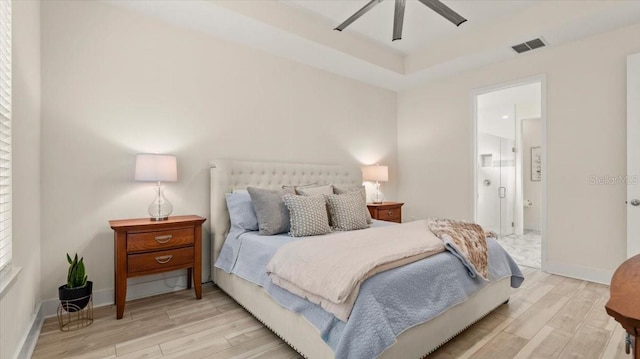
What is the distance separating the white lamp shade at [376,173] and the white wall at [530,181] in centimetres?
381

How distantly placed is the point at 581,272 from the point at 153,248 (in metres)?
4.34

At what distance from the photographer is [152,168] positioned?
257 centimetres

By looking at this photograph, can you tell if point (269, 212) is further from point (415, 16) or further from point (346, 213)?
point (415, 16)

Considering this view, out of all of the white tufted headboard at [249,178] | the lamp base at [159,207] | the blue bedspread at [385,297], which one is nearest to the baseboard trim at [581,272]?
the blue bedspread at [385,297]

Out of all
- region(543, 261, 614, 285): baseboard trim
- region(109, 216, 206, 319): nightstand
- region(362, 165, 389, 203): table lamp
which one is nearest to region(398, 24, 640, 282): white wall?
region(543, 261, 614, 285): baseboard trim

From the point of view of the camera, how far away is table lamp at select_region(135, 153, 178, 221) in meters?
2.56

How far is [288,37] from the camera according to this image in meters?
3.30

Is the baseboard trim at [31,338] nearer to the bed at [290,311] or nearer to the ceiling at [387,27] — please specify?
the bed at [290,311]

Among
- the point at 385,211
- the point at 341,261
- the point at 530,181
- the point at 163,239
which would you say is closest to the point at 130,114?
the point at 163,239

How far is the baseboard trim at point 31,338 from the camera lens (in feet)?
5.92

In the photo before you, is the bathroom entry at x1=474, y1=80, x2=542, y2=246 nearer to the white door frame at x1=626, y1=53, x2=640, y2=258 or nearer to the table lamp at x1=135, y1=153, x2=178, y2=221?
the white door frame at x1=626, y1=53, x2=640, y2=258

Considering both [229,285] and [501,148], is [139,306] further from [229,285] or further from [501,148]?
[501,148]

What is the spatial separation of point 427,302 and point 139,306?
7.74 ft

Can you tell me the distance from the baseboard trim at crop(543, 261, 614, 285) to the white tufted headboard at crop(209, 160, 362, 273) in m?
2.64
